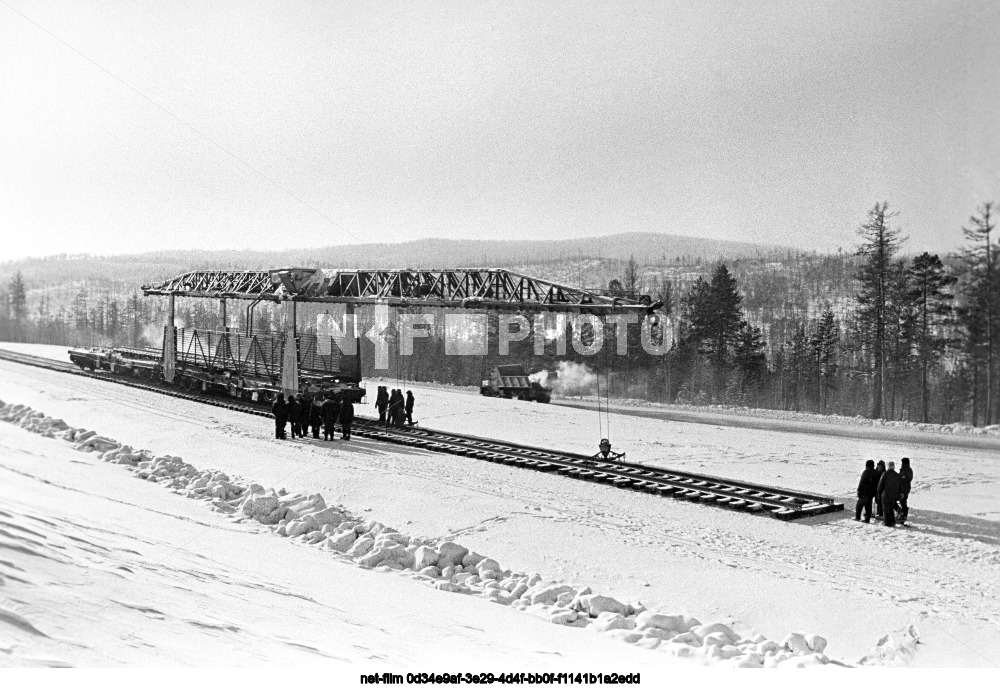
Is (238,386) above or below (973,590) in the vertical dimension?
above

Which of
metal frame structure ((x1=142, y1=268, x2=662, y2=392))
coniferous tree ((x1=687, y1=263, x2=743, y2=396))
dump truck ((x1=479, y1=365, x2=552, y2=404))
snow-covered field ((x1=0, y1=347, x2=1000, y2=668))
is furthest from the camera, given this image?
dump truck ((x1=479, y1=365, x2=552, y2=404))

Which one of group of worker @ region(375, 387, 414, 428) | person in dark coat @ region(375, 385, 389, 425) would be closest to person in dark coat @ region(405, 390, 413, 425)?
group of worker @ region(375, 387, 414, 428)

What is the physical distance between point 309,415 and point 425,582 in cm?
794

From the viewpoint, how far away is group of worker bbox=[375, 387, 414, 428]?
1496cm

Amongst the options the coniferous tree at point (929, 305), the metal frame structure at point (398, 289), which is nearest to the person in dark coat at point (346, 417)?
the metal frame structure at point (398, 289)

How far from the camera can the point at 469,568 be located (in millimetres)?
6094

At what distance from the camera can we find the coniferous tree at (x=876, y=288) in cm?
1059

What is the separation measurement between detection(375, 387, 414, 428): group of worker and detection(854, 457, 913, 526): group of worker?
8.96m

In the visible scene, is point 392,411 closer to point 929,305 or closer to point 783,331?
point 929,305

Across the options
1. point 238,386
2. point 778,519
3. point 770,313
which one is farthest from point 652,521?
point 770,313

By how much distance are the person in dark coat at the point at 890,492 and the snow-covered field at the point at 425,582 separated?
176mm

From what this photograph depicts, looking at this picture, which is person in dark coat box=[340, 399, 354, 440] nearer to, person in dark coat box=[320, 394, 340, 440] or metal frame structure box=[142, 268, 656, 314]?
person in dark coat box=[320, 394, 340, 440]

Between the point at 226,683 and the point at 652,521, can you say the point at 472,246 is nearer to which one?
the point at 652,521

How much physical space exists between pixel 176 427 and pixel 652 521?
7.58 metres
